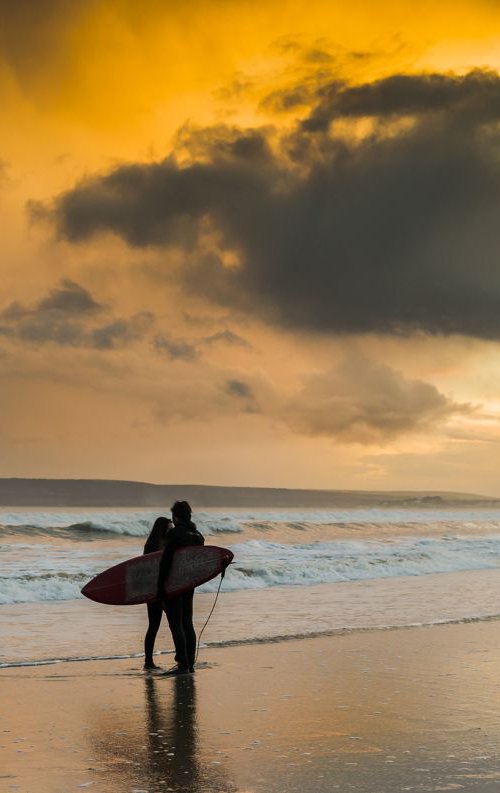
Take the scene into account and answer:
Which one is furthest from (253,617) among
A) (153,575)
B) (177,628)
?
(177,628)

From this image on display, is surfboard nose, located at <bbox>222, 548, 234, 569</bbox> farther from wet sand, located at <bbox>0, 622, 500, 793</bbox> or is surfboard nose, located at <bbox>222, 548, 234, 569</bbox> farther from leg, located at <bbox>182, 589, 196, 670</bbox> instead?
wet sand, located at <bbox>0, 622, 500, 793</bbox>

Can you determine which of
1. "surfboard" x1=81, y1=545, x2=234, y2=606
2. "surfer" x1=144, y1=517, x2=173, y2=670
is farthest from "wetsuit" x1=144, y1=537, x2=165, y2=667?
"surfboard" x1=81, y1=545, x2=234, y2=606

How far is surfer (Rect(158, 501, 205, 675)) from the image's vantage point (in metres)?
9.95

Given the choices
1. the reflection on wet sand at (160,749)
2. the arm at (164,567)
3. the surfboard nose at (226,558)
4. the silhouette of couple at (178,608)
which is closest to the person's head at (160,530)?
the silhouette of couple at (178,608)

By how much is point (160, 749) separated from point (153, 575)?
3.94m

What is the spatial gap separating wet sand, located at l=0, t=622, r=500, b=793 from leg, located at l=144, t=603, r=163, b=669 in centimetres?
15

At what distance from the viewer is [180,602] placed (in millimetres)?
10266

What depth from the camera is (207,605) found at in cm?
1592

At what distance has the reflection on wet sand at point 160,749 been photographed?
587cm

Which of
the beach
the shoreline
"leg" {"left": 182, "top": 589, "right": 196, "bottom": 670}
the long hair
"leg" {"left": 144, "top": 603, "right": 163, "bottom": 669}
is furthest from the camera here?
the shoreline

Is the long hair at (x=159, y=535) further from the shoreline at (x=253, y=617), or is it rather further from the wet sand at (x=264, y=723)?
the shoreline at (x=253, y=617)

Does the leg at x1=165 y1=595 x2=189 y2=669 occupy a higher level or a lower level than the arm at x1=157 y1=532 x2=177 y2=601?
lower

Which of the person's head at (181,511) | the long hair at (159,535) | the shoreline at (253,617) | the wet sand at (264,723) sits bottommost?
the shoreline at (253,617)

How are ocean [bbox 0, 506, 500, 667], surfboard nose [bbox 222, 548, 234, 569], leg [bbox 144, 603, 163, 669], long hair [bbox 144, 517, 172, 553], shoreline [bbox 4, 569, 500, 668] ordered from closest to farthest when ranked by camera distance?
A: 1. leg [bbox 144, 603, 163, 669]
2. surfboard nose [bbox 222, 548, 234, 569]
3. long hair [bbox 144, 517, 172, 553]
4. shoreline [bbox 4, 569, 500, 668]
5. ocean [bbox 0, 506, 500, 667]
